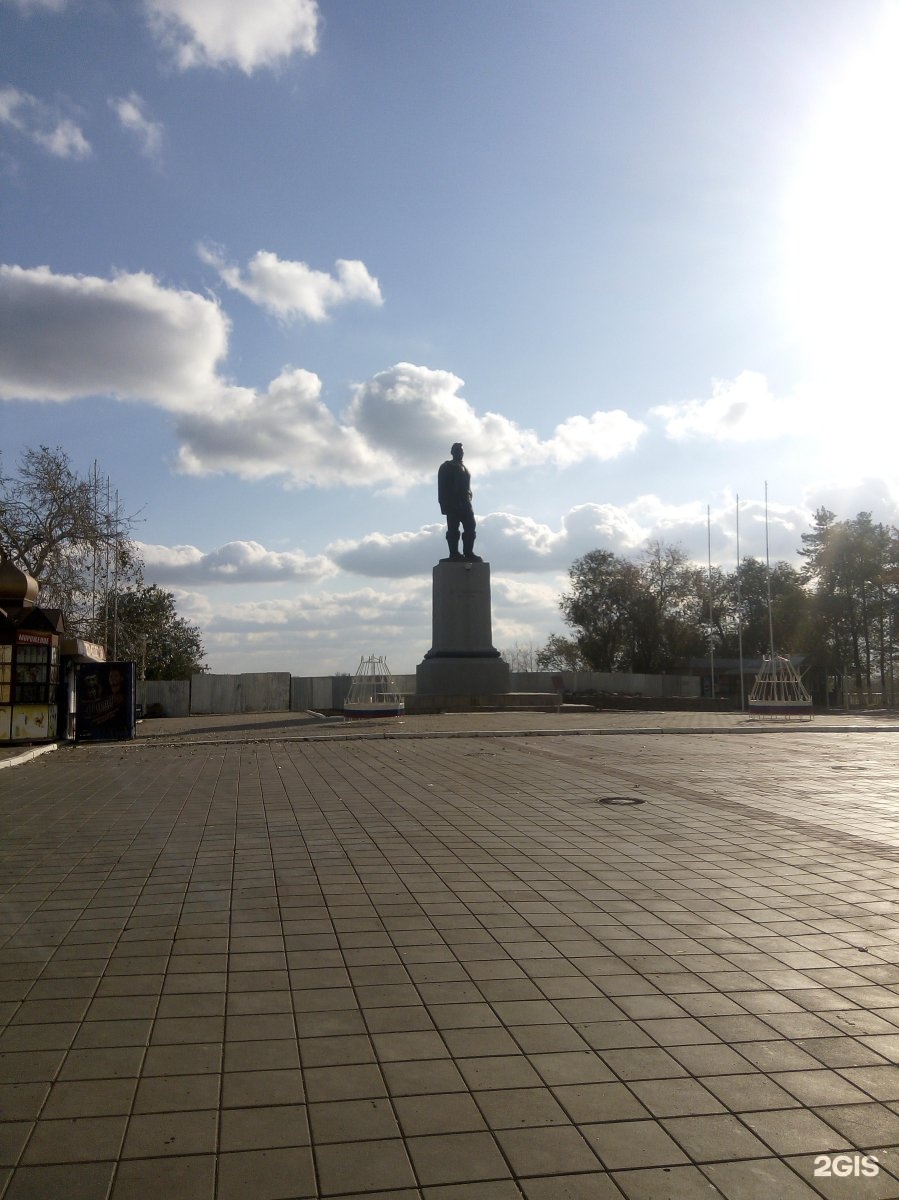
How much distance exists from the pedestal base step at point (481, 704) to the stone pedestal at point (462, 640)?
92 cm

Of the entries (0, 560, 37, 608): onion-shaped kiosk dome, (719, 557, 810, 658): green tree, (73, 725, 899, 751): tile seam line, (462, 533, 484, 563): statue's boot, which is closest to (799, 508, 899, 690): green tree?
(719, 557, 810, 658): green tree

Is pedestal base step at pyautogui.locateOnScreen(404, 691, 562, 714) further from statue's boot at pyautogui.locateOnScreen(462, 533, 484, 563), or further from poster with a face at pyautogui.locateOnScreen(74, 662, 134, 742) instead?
poster with a face at pyautogui.locateOnScreen(74, 662, 134, 742)

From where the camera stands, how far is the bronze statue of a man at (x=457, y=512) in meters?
31.8

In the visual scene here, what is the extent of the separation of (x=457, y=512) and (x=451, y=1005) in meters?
28.1

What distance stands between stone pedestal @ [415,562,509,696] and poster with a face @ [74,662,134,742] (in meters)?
12.9

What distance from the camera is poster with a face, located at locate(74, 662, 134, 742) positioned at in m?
17.9

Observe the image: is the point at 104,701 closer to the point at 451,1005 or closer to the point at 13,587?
the point at 13,587

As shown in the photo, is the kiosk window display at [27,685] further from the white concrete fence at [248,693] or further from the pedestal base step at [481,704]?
the white concrete fence at [248,693]

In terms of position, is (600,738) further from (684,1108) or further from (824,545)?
(824,545)

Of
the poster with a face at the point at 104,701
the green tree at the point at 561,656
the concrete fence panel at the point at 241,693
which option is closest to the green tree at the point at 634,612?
the green tree at the point at 561,656

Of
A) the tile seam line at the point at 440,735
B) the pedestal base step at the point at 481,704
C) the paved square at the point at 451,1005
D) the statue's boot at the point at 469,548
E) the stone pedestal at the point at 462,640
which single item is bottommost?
the paved square at the point at 451,1005

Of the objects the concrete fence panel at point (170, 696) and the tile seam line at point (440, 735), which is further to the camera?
the concrete fence panel at point (170, 696)

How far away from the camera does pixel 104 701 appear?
18.1 metres

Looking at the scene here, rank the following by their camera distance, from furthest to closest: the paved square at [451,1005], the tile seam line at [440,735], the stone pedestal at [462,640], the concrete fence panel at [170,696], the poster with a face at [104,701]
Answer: the concrete fence panel at [170,696]
the stone pedestal at [462,640]
the poster with a face at [104,701]
the tile seam line at [440,735]
the paved square at [451,1005]
